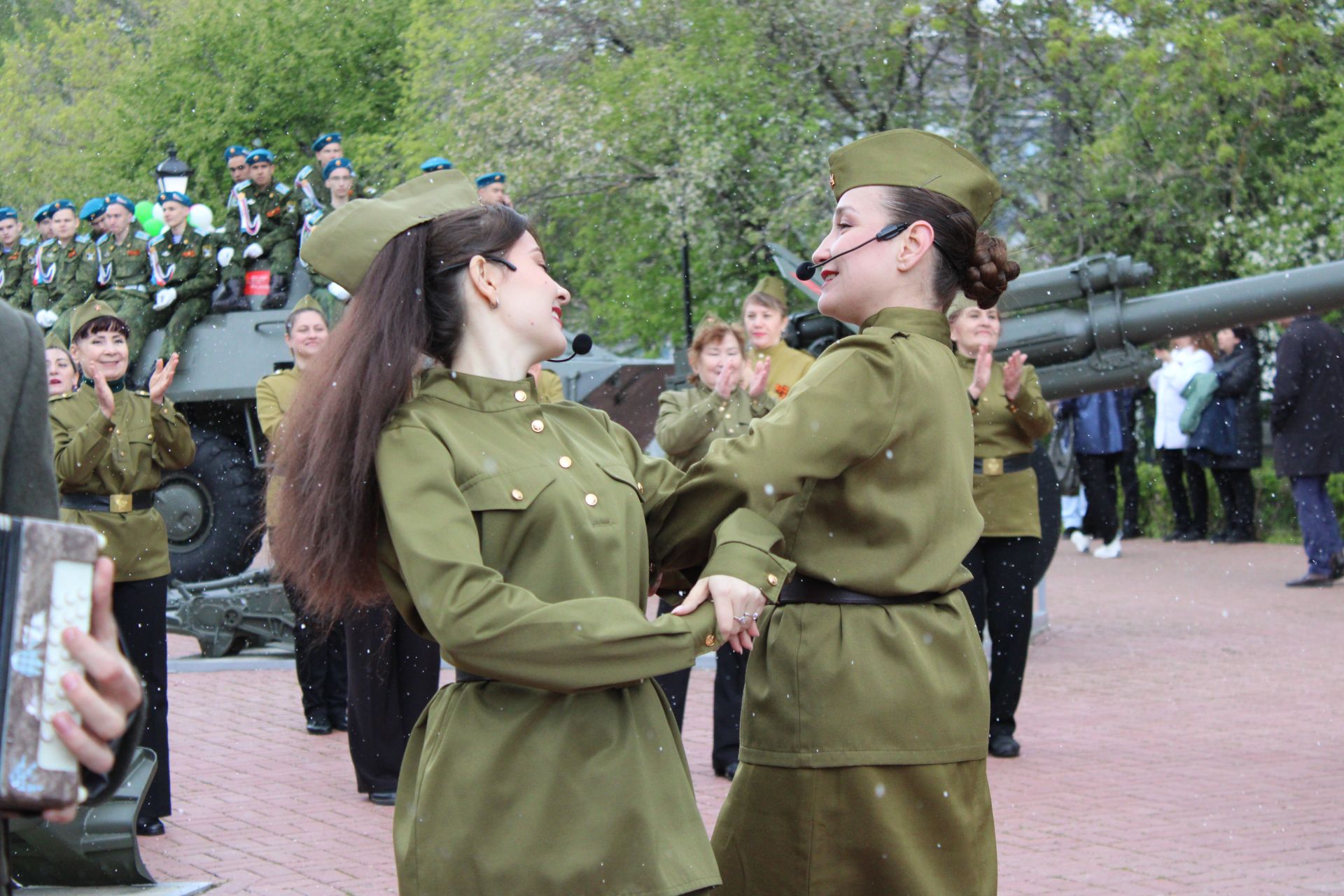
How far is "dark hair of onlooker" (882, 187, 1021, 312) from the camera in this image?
2936mm

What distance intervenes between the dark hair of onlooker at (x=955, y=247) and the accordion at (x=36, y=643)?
5.77ft

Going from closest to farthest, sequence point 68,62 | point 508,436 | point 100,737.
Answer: point 100,737
point 508,436
point 68,62

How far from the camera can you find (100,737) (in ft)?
5.23

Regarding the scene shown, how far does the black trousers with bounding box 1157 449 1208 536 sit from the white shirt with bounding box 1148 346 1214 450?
254 millimetres

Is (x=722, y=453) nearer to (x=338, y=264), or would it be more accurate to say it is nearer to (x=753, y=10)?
(x=338, y=264)

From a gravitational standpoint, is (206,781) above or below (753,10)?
below

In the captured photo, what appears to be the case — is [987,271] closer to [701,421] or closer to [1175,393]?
[701,421]

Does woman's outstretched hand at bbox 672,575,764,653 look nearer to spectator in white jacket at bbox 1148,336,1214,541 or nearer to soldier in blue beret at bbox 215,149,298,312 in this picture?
soldier in blue beret at bbox 215,149,298,312

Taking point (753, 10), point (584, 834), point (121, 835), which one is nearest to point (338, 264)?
point (584, 834)

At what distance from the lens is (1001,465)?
6.87 metres

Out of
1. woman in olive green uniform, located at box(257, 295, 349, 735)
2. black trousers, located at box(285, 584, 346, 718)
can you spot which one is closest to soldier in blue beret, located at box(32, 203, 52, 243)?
woman in olive green uniform, located at box(257, 295, 349, 735)

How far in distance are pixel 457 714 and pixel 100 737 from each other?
911 mm

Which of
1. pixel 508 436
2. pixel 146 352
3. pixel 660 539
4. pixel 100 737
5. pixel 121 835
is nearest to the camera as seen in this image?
pixel 100 737

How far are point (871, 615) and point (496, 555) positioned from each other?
0.68 meters
